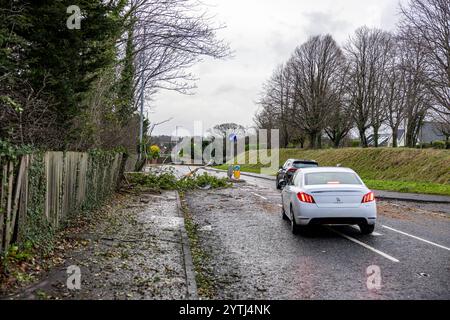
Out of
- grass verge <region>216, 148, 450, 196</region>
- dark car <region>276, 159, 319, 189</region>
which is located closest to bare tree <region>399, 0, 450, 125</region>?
grass verge <region>216, 148, 450, 196</region>

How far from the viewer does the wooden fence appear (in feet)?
18.5

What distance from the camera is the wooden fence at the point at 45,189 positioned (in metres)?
5.64

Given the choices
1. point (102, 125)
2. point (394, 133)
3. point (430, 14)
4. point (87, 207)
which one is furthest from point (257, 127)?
point (87, 207)

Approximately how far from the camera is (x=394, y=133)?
47188 millimetres

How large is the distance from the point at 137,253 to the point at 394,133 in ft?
147

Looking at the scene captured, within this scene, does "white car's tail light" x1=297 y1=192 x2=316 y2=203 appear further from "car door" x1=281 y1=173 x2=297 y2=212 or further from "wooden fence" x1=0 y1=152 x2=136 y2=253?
"wooden fence" x1=0 y1=152 x2=136 y2=253

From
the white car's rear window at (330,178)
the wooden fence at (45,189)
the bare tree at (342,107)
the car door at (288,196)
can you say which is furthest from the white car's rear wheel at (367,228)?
the bare tree at (342,107)

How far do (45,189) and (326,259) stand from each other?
4.91 m

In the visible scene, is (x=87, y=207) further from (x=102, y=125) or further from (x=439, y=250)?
(x=439, y=250)

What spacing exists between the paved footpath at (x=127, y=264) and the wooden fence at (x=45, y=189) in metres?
0.68

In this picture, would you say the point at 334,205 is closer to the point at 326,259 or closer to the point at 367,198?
the point at 367,198

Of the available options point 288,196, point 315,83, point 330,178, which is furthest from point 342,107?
point 330,178

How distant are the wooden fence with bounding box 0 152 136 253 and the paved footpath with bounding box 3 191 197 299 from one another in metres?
0.68

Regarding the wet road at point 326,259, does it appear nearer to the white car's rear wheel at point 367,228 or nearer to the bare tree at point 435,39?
the white car's rear wheel at point 367,228
